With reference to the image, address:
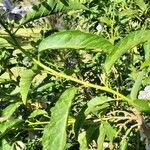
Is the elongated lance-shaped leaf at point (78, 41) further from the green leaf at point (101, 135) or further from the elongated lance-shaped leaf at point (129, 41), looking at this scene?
the green leaf at point (101, 135)

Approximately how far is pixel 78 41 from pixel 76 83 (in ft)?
2.28

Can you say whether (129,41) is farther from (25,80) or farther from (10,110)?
(10,110)

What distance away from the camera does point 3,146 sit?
1.46 metres

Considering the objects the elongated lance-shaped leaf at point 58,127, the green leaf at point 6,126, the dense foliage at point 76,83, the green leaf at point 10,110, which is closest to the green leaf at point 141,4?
the dense foliage at point 76,83

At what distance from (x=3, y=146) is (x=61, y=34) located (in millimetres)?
480

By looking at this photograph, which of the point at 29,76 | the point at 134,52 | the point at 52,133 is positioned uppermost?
the point at 134,52

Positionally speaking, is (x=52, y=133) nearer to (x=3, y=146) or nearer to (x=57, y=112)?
(x=57, y=112)

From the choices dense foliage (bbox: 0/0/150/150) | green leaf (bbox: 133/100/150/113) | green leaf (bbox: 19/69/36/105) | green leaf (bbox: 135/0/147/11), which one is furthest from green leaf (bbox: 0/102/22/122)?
green leaf (bbox: 135/0/147/11)

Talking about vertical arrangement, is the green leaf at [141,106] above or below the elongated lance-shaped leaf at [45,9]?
below

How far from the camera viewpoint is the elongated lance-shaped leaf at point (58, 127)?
1.07 metres

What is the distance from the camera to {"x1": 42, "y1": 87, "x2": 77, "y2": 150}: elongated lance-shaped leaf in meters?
1.07

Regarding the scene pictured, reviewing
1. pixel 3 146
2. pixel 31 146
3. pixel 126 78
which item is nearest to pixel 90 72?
pixel 126 78

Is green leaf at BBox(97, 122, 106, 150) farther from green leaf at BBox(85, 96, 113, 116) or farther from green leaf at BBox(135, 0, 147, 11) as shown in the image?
green leaf at BBox(135, 0, 147, 11)

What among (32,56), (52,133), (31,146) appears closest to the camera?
(52,133)
